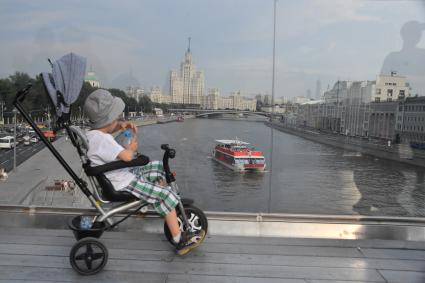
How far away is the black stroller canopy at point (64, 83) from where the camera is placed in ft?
6.68

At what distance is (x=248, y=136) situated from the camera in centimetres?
377

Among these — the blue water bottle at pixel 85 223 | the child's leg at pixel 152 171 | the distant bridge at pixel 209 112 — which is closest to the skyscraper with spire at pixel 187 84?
the distant bridge at pixel 209 112

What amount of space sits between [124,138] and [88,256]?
614 mm

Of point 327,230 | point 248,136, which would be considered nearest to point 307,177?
point 248,136

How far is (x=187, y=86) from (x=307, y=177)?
193cm

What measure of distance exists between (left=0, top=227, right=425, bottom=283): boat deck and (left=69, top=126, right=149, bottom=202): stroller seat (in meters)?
0.30

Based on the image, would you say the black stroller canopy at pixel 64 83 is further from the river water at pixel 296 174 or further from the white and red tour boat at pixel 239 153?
the white and red tour boat at pixel 239 153

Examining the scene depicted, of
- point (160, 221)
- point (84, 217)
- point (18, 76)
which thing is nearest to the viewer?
point (84, 217)

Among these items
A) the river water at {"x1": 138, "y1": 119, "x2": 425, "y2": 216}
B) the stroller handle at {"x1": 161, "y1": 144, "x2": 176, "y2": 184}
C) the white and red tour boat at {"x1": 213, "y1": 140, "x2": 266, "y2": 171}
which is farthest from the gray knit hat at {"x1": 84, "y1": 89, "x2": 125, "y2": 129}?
the white and red tour boat at {"x1": 213, "y1": 140, "x2": 266, "y2": 171}

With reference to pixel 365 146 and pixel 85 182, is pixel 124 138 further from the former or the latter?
pixel 365 146

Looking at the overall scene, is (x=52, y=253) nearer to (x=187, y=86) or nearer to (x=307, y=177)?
(x=187, y=86)

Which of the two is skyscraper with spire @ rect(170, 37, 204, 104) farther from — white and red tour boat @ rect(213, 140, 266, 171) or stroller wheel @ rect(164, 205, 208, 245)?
stroller wheel @ rect(164, 205, 208, 245)

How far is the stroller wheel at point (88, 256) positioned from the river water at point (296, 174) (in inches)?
40.3

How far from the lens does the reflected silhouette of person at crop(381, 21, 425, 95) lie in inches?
118
